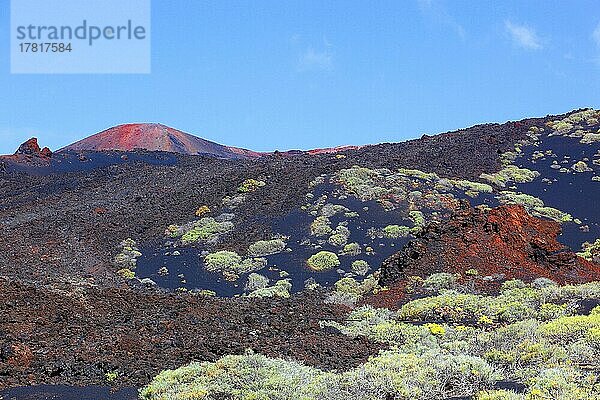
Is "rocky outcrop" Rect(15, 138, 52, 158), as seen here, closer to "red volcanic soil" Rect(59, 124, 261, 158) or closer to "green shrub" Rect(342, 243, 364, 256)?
"red volcanic soil" Rect(59, 124, 261, 158)

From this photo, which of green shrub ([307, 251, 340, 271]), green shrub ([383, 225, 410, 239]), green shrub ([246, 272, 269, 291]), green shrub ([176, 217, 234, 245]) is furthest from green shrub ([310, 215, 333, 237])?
green shrub ([246, 272, 269, 291])

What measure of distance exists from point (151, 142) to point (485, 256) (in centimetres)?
6782

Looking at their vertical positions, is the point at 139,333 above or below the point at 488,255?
below

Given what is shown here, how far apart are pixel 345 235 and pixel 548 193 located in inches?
535

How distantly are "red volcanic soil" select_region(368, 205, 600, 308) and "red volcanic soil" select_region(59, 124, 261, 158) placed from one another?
6141cm

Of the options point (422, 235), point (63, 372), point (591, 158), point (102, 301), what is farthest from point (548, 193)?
point (63, 372)

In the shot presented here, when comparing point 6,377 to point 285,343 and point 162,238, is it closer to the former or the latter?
point 285,343

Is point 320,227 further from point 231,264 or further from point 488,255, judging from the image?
point 488,255

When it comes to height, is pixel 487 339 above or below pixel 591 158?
below

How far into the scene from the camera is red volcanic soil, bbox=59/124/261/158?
83375 mm

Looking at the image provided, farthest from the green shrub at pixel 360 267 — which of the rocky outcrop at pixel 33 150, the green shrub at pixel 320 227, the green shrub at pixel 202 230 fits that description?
the rocky outcrop at pixel 33 150

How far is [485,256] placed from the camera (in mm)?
22734

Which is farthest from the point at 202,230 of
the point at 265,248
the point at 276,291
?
the point at 276,291

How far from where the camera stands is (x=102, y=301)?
2075 cm
